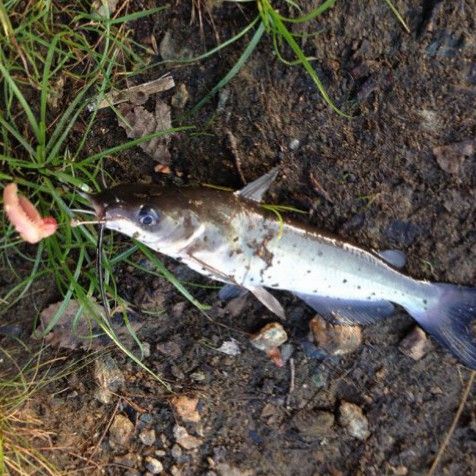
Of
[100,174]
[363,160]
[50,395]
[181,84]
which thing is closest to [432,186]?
[363,160]

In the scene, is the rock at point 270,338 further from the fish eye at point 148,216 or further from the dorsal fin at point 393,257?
the fish eye at point 148,216

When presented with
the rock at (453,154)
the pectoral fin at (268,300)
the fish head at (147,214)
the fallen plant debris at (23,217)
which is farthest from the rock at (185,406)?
the rock at (453,154)

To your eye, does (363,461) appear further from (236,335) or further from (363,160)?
(363,160)

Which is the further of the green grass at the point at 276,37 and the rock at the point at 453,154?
the rock at the point at 453,154

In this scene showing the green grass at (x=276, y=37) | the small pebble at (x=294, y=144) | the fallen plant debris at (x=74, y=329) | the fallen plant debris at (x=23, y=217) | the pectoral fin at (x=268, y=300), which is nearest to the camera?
the fallen plant debris at (x=23, y=217)

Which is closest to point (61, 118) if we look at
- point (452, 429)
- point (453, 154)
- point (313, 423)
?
point (453, 154)

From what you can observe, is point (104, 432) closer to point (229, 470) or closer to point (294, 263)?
point (229, 470)
